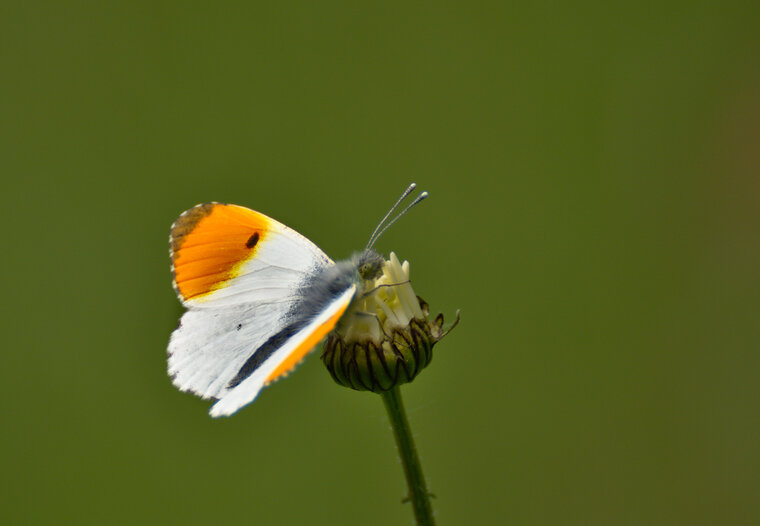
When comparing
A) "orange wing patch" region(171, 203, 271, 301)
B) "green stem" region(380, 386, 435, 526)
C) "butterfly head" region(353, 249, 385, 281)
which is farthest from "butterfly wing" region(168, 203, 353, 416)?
"green stem" region(380, 386, 435, 526)

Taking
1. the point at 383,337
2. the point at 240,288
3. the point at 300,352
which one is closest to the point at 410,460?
the point at 383,337

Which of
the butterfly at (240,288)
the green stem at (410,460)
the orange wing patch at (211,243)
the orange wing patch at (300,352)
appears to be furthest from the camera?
the orange wing patch at (211,243)

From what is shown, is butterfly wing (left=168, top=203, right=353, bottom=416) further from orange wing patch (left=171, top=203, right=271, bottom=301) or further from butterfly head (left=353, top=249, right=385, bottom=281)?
butterfly head (left=353, top=249, right=385, bottom=281)

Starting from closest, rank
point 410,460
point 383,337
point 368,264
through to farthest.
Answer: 1. point 410,460
2. point 383,337
3. point 368,264

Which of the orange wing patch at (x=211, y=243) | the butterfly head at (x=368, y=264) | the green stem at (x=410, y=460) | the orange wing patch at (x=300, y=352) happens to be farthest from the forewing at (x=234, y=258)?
the orange wing patch at (x=300, y=352)

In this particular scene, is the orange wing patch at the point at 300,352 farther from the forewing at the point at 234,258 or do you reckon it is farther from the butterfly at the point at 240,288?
the forewing at the point at 234,258

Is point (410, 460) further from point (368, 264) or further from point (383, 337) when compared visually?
point (368, 264)
